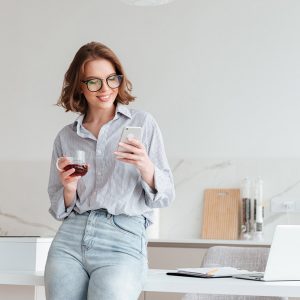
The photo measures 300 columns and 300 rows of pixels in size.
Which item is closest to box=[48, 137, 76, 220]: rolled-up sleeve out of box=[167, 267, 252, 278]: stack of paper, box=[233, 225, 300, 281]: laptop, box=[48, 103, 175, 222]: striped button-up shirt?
box=[48, 103, 175, 222]: striped button-up shirt

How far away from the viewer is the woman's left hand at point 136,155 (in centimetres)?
182

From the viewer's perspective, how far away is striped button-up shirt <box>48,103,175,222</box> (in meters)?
1.88

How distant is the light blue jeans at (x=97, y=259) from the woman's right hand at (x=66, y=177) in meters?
0.07

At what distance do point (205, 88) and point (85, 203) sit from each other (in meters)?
2.14

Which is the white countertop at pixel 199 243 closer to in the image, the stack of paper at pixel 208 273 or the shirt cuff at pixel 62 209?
the stack of paper at pixel 208 273

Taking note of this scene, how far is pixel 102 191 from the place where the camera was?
1900mm

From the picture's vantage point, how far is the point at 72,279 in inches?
70.0

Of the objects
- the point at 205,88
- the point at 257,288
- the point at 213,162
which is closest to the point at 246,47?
the point at 205,88

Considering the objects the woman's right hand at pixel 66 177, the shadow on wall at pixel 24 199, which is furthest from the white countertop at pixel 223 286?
the shadow on wall at pixel 24 199

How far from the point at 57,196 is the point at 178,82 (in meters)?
2.11

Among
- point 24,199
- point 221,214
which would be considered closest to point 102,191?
point 221,214

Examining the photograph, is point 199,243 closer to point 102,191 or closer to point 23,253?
point 23,253

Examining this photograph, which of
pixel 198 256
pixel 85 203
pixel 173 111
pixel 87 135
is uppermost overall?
pixel 173 111

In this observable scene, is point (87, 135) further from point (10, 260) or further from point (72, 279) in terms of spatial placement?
point (10, 260)
